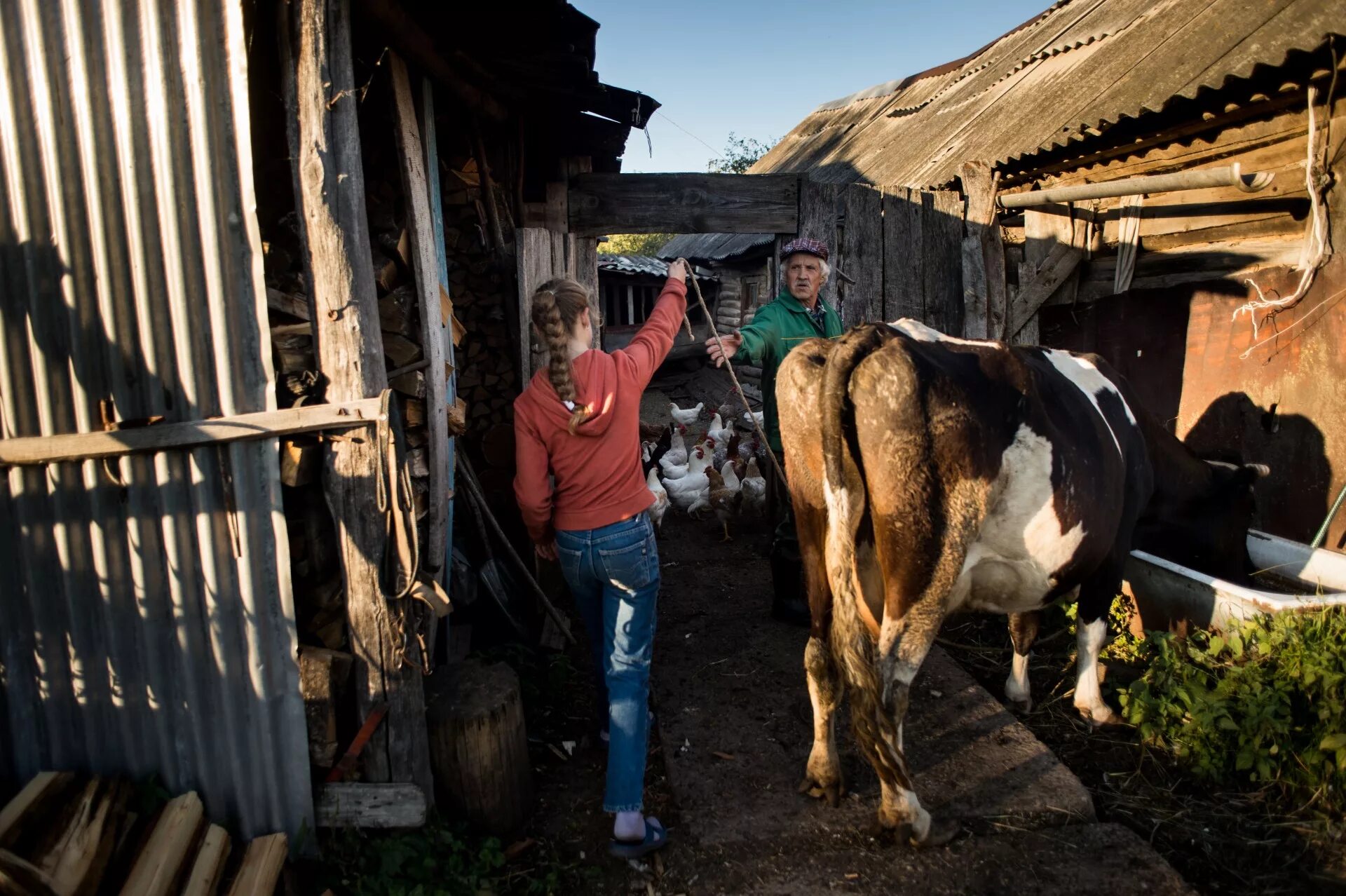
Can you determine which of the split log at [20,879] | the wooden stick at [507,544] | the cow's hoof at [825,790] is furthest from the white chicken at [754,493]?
the split log at [20,879]

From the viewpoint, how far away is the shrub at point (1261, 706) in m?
2.91

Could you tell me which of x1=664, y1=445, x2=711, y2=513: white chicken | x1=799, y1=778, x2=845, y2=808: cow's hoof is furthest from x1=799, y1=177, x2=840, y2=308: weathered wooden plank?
x1=799, y1=778, x2=845, y2=808: cow's hoof

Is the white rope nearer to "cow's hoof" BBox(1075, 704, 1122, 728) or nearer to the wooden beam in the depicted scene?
"cow's hoof" BBox(1075, 704, 1122, 728)

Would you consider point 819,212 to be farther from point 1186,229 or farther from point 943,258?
point 1186,229

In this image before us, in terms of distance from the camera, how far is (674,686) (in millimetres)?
4070

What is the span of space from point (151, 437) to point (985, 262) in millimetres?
5299

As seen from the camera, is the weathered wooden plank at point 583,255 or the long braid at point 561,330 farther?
the weathered wooden plank at point 583,255

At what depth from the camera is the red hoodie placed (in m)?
2.88

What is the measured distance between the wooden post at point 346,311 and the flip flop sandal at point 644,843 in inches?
32.2

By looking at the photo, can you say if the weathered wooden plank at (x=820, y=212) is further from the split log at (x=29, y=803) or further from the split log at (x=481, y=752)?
the split log at (x=29, y=803)

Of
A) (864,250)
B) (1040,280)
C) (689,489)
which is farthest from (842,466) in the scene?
(689,489)

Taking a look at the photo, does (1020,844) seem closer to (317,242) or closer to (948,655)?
(948,655)

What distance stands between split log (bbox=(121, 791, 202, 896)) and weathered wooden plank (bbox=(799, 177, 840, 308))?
487 cm

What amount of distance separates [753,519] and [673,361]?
32.8 ft
